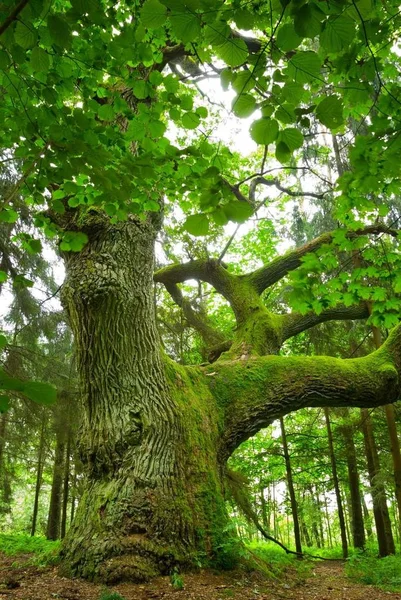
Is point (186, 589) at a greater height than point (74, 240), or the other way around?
point (74, 240)

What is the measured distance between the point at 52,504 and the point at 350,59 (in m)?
12.4

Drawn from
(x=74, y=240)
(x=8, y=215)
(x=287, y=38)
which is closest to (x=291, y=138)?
(x=287, y=38)

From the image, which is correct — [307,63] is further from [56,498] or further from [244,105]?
[56,498]

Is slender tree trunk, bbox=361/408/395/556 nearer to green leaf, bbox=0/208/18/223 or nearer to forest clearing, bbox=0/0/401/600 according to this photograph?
forest clearing, bbox=0/0/401/600

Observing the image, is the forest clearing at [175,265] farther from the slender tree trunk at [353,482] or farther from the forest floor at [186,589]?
the slender tree trunk at [353,482]

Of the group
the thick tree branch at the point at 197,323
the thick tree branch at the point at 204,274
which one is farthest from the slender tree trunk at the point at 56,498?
the thick tree branch at the point at 204,274

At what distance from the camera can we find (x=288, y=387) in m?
4.78

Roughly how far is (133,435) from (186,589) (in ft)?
4.34

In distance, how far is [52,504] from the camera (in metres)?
11.0

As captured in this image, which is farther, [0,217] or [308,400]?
[308,400]

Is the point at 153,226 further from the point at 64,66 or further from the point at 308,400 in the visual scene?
the point at 308,400

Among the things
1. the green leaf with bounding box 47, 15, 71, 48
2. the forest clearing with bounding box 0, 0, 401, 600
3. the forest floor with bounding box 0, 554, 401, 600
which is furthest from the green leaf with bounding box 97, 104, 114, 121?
the forest floor with bounding box 0, 554, 401, 600

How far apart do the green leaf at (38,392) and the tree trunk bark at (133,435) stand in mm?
2997

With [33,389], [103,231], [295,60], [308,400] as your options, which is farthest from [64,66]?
[308,400]
